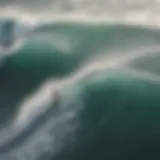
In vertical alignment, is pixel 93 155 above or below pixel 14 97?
below

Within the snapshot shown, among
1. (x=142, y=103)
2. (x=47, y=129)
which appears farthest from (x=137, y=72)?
(x=47, y=129)

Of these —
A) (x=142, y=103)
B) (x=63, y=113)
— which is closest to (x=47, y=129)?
(x=63, y=113)

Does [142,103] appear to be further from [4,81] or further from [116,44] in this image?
[4,81]

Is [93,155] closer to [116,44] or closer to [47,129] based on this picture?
[47,129]
